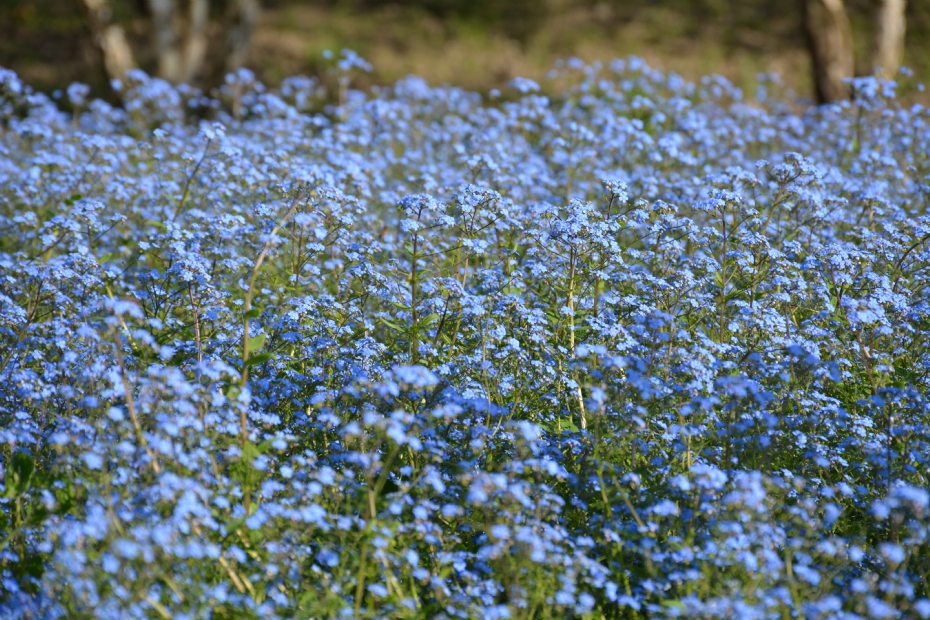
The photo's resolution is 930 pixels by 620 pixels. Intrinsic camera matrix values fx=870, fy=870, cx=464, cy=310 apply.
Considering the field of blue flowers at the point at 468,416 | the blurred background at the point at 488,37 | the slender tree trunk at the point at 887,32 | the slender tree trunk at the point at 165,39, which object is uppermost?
the blurred background at the point at 488,37

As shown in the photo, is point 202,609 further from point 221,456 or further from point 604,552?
point 604,552

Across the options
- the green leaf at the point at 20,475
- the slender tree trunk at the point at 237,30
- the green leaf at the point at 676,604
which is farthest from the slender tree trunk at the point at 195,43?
the green leaf at the point at 676,604

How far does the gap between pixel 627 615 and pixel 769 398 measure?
117 cm

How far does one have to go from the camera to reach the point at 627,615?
12.6 ft

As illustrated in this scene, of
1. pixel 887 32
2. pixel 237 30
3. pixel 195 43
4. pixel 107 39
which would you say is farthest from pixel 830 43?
pixel 107 39

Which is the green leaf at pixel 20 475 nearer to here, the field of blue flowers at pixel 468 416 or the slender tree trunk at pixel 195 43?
the field of blue flowers at pixel 468 416

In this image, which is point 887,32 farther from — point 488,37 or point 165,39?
point 165,39

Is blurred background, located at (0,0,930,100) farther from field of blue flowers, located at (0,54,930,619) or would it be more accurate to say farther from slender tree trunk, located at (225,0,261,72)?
field of blue flowers, located at (0,54,930,619)

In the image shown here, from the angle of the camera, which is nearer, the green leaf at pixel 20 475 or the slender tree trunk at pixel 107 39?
the green leaf at pixel 20 475

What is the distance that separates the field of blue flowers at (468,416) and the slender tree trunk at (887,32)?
5166mm

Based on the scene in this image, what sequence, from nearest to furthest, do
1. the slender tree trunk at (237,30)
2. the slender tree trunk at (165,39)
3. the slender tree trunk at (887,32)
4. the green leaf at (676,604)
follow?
1. the green leaf at (676,604)
2. the slender tree trunk at (887,32)
3. the slender tree trunk at (165,39)
4. the slender tree trunk at (237,30)

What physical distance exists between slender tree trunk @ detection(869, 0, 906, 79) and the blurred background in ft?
13.4

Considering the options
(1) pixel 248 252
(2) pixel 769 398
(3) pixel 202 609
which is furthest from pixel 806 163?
(3) pixel 202 609

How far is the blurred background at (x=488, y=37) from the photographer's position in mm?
16141
